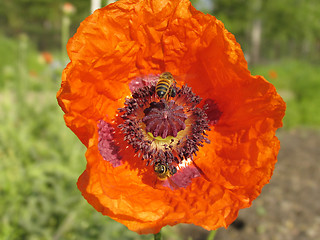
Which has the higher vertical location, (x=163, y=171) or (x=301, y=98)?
→ (x=163, y=171)

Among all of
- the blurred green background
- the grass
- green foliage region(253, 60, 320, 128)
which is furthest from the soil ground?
green foliage region(253, 60, 320, 128)

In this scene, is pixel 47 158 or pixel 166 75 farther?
pixel 47 158

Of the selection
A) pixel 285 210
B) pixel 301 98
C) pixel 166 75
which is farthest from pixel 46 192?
pixel 301 98

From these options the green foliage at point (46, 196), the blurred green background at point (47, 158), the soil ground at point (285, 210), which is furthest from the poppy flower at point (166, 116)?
the soil ground at point (285, 210)

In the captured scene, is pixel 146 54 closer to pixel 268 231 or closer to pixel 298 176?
pixel 268 231

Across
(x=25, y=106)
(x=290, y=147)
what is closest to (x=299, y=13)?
(x=290, y=147)

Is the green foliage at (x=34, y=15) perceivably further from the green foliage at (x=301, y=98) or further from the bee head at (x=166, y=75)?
the bee head at (x=166, y=75)

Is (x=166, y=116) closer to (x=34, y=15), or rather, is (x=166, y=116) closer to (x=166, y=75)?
(x=166, y=75)
